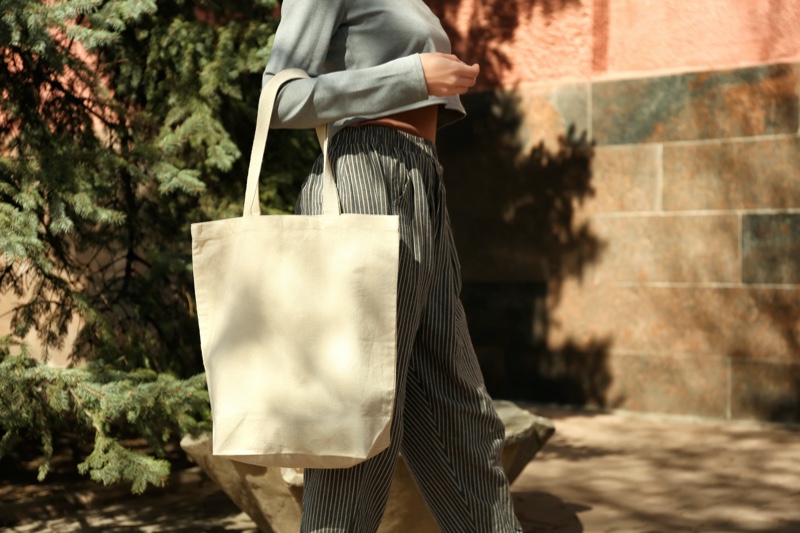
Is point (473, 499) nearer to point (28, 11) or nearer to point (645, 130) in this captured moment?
point (28, 11)

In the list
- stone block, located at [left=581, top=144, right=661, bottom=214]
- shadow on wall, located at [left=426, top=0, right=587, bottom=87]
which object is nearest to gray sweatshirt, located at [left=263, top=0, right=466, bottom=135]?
stone block, located at [left=581, top=144, right=661, bottom=214]

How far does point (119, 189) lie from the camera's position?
4184 millimetres

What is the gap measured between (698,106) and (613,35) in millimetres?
627

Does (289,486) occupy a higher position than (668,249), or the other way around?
(668,249)

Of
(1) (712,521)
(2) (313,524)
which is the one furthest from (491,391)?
(2) (313,524)

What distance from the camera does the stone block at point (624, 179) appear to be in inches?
227

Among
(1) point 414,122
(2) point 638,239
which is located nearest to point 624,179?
(2) point 638,239

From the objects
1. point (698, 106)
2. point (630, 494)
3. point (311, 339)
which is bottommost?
point (630, 494)

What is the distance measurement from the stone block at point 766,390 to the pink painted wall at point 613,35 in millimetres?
1519

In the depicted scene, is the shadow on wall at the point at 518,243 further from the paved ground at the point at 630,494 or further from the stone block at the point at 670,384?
the paved ground at the point at 630,494

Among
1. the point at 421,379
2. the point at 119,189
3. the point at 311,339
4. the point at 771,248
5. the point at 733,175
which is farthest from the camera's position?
the point at 733,175

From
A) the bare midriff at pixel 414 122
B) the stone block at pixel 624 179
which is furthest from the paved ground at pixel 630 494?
the bare midriff at pixel 414 122

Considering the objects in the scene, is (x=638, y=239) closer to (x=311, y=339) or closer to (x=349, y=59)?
(x=349, y=59)

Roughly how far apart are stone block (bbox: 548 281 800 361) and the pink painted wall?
116 centimetres
